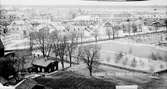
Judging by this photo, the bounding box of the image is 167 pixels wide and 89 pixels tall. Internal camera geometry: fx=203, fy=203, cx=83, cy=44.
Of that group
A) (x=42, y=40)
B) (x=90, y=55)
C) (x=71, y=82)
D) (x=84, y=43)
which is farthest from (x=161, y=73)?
(x=42, y=40)

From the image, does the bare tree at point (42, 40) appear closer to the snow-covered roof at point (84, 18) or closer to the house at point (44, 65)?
the house at point (44, 65)

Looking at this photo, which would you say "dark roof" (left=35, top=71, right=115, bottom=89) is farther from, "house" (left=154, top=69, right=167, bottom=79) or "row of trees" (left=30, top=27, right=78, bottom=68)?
"house" (left=154, top=69, right=167, bottom=79)

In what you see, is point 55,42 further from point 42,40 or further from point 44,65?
point 44,65

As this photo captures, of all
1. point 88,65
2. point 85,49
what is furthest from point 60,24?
point 88,65

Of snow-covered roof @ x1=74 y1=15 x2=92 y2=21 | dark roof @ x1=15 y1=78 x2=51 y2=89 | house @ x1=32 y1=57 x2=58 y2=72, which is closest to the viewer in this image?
dark roof @ x1=15 y1=78 x2=51 y2=89

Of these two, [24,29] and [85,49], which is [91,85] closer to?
[85,49]

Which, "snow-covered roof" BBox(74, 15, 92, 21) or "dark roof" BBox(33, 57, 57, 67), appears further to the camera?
"snow-covered roof" BBox(74, 15, 92, 21)

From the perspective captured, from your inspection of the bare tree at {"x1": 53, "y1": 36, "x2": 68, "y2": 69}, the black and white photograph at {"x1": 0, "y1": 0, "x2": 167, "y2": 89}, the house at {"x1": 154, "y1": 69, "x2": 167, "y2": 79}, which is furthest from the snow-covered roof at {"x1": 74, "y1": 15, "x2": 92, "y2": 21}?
the house at {"x1": 154, "y1": 69, "x2": 167, "y2": 79}
